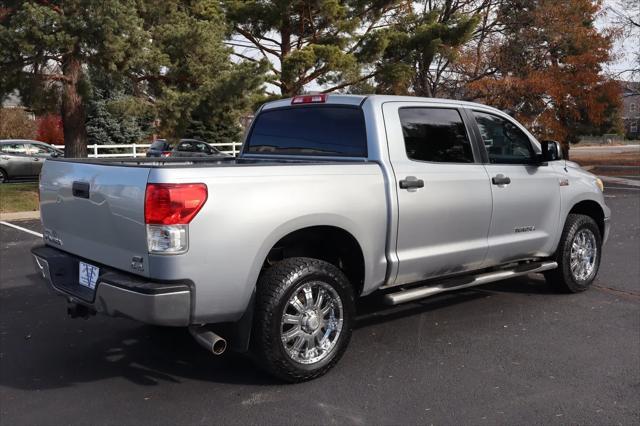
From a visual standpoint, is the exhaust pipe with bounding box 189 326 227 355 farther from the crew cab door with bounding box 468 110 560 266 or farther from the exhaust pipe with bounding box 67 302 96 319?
the crew cab door with bounding box 468 110 560 266

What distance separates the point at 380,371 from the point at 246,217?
1.47 m

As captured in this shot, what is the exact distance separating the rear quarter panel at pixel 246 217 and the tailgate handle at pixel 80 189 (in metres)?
0.71

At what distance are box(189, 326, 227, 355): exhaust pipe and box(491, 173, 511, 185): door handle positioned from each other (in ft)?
8.87

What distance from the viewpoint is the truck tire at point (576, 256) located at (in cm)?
617

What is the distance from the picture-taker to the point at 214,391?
4.11 metres

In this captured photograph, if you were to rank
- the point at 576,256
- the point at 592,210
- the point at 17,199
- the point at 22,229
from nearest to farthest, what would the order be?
the point at 576,256 < the point at 592,210 < the point at 22,229 < the point at 17,199

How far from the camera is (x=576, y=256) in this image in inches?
251

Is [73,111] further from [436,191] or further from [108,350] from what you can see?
[436,191]

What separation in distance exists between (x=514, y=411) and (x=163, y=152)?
67.3 feet

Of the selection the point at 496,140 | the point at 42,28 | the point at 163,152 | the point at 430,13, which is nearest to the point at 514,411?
the point at 496,140

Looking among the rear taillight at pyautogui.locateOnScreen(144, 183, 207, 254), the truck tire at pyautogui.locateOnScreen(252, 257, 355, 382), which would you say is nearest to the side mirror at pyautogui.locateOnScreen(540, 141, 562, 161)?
the truck tire at pyautogui.locateOnScreen(252, 257, 355, 382)

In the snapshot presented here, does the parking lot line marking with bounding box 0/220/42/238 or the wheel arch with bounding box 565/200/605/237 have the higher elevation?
the wheel arch with bounding box 565/200/605/237

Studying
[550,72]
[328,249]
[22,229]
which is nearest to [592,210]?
[328,249]

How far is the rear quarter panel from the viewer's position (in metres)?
3.66
